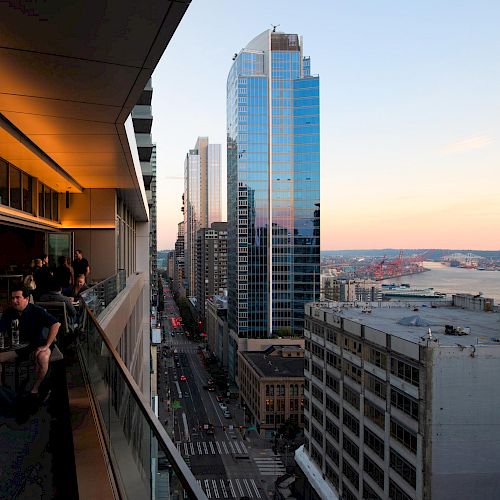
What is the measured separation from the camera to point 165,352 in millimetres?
93500

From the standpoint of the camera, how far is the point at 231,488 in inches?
1464

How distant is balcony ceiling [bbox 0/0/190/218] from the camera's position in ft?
13.1

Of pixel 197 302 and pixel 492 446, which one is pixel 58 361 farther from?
pixel 197 302

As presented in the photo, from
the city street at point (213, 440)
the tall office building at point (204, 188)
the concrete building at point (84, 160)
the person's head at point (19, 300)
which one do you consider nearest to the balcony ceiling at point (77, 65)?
the concrete building at point (84, 160)

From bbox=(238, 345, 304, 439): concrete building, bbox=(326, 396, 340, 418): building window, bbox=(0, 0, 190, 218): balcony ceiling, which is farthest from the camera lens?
bbox=(238, 345, 304, 439): concrete building

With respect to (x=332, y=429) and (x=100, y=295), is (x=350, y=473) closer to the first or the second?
(x=332, y=429)

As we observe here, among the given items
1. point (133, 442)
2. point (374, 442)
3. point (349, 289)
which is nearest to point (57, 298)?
point (133, 442)

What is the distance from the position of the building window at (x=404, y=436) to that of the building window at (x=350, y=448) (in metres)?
4.36

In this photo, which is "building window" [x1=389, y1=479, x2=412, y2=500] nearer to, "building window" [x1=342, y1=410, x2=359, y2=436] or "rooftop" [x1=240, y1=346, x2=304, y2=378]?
"building window" [x1=342, y1=410, x2=359, y2=436]

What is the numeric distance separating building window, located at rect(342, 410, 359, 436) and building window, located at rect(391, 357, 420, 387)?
5.22 m

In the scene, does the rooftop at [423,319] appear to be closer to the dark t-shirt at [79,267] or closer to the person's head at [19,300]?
the dark t-shirt at [79,267]

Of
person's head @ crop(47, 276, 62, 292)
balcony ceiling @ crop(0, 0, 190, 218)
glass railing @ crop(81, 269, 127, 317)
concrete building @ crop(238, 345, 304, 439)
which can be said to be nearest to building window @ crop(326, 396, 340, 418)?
glass railing @ crop(81, 269, 127, 317)

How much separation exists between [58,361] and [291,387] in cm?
4773

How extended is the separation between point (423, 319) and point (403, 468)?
8726mm
